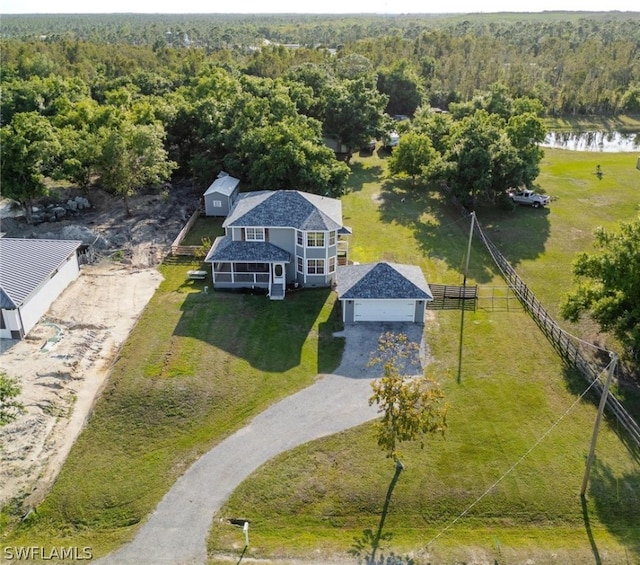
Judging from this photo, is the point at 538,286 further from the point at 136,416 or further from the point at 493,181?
the point at 136,416

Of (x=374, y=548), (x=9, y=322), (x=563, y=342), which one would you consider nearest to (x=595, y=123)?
(x=563, y=342)

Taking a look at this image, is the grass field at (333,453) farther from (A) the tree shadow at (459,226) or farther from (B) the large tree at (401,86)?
(B) the large tree at (401,86)

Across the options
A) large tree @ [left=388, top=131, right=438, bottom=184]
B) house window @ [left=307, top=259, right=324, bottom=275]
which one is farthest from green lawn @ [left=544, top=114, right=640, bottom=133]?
house window @ [left=307, top=259, right=324, bottom=275]

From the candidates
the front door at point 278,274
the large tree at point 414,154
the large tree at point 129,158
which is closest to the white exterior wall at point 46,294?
the large tree at point 129,158

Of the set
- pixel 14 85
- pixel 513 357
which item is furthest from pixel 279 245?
pixel 14 85

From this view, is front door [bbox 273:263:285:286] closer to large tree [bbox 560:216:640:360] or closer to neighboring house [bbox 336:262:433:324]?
neighboring house [bbox 336:262:433:324]

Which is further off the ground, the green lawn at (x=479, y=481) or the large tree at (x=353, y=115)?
the large tree at (x=353, y=115)
